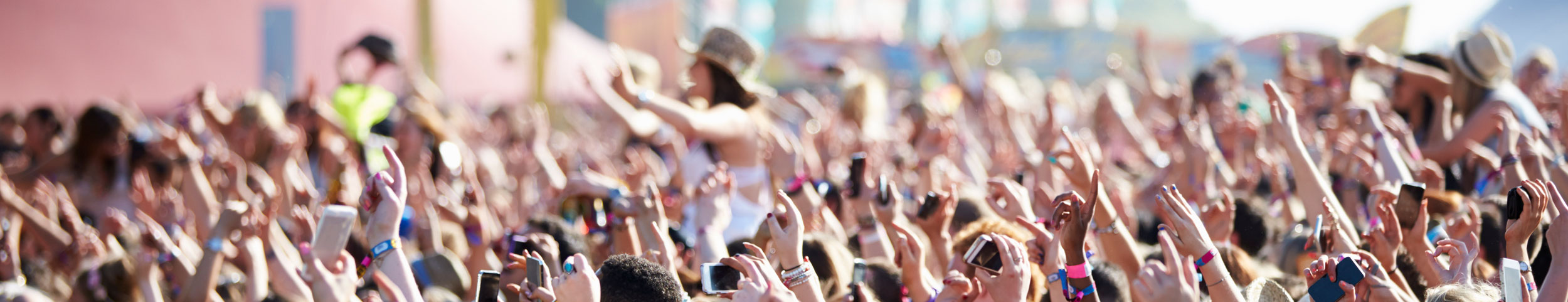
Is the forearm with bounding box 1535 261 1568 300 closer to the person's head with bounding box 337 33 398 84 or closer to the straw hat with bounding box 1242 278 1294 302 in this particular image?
the straw hat with bounding box 1242 278 1294 302

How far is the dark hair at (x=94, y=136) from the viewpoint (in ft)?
16.2

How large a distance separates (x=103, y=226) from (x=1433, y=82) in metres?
5.16

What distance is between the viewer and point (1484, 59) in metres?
3.86

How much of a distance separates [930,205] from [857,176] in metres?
0.56

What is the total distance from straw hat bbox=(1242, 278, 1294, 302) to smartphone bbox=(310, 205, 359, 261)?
1.78 meters

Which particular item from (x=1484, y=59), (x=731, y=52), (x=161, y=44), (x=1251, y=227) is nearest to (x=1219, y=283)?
(x=1251, y=227)

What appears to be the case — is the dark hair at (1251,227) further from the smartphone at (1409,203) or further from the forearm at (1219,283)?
the forearm at (1219,283)

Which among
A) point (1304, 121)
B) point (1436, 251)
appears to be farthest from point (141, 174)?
point (1304, 121)

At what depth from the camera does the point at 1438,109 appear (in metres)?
4.07

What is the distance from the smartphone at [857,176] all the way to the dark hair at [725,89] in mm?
733

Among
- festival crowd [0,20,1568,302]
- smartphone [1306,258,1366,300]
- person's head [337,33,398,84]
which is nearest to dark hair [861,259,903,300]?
festival crowd [0,20,1568,302]

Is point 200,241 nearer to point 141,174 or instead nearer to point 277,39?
point 141,174

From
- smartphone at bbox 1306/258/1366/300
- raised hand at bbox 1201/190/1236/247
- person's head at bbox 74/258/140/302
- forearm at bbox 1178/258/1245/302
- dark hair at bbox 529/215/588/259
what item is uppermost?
smartphone at bbox 1306/258/1366/300

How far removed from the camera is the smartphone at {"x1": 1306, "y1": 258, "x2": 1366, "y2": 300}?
5.90 ft
